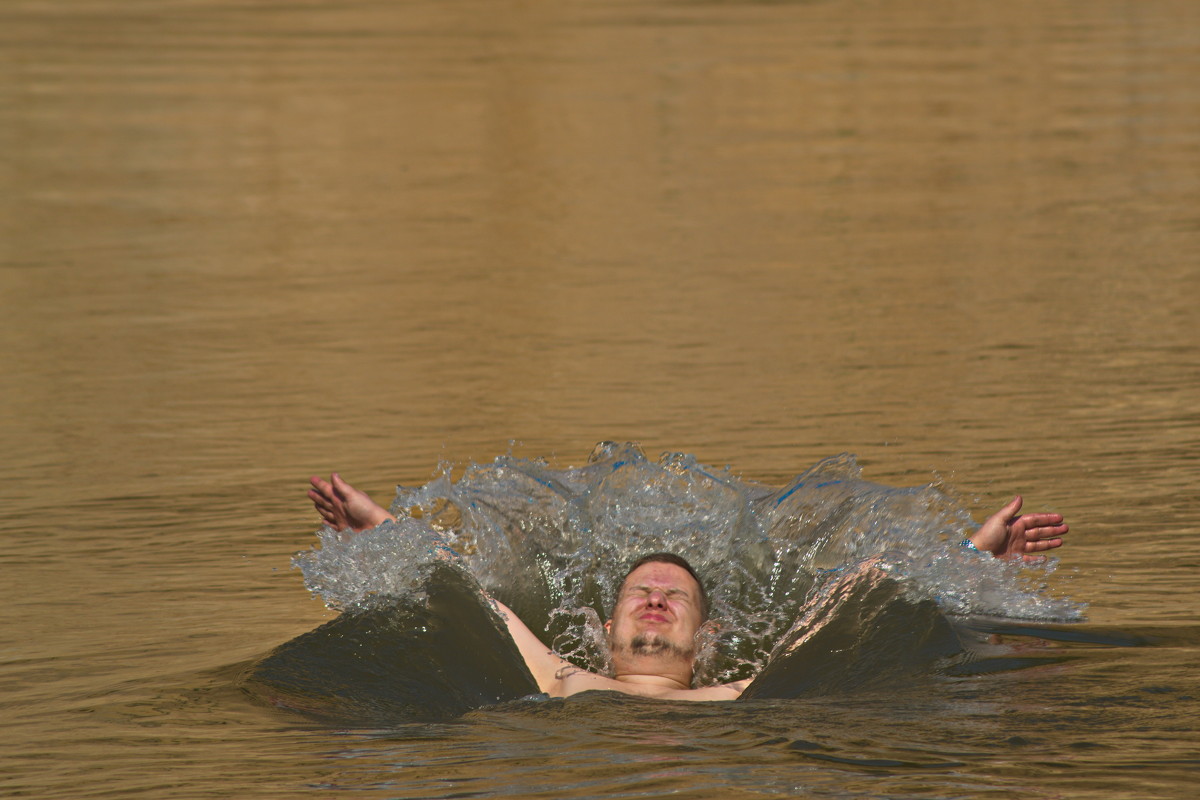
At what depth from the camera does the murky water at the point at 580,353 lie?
7016 millimetres

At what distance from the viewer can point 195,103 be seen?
97.0 feet

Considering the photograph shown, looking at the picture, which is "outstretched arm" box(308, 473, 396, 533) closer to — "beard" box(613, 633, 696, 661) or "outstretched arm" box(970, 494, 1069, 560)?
"beard" box(613, 633, 696, 661)

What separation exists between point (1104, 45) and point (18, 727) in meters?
31.4

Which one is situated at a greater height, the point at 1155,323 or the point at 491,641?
the point at 1155,323

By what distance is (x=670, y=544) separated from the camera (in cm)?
1010

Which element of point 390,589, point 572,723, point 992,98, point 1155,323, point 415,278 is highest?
point 992,98

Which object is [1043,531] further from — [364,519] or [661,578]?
[364,519]

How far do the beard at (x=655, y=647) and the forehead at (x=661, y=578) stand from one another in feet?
1.10

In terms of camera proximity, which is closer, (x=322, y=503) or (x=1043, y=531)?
(x=1043, y=531)

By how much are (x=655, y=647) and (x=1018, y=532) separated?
5.80 ft

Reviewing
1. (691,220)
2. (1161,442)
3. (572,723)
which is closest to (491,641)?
(572,723)

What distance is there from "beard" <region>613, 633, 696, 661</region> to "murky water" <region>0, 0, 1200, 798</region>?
0.69 meters

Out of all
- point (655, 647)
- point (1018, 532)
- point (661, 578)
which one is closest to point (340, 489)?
point (661, 578)

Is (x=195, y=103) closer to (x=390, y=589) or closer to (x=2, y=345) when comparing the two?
(x=2, y=345)
